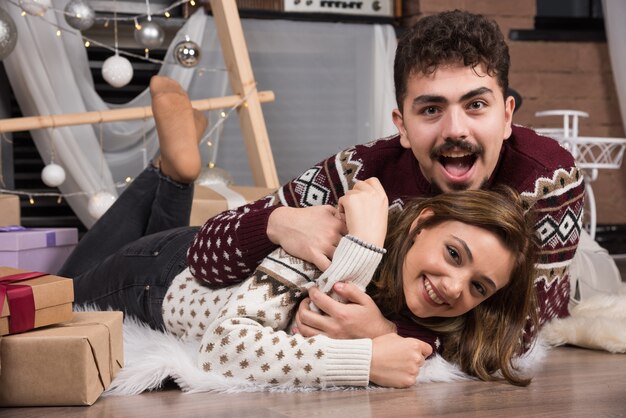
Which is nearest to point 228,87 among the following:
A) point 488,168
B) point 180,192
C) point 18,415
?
point 180,192

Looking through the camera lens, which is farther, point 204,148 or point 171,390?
point 204,148

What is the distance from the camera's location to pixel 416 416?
113 centimetres

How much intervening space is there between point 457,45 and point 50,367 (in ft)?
2.42

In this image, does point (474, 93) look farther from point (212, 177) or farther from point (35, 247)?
point (212, 177)

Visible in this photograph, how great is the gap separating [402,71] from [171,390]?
0.61 metres

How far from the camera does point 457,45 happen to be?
4.36 feet

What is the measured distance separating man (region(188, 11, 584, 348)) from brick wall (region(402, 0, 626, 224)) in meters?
2.23

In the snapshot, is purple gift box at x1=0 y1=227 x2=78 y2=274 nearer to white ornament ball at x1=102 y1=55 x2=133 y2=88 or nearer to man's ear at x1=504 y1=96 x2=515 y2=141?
white ornament ball at x1=102 y1=55 x2=133 y2=88

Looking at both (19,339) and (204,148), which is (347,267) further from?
(204,148)

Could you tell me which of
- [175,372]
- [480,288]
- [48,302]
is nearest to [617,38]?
[480,288]

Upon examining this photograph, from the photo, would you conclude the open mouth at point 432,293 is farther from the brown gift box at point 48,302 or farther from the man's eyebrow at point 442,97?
the brown gift box at point 48,302

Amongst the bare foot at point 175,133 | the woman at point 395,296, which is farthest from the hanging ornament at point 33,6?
the woman at point 395,296

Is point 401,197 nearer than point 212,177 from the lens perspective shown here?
Yes

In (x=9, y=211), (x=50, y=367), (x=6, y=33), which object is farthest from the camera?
(x=6, y=33)
